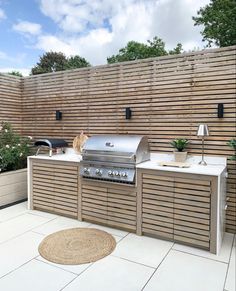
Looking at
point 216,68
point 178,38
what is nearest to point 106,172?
point 216,68

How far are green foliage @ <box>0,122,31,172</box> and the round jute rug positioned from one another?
204cm

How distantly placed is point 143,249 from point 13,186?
2.85 m

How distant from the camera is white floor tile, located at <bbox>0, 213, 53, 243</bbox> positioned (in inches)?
124

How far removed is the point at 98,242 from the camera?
2.94 m

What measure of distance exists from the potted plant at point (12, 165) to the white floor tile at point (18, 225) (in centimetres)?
72

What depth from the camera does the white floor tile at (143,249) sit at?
256 centimetres

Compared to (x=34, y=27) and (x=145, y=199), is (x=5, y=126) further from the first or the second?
(x=145, y=199)

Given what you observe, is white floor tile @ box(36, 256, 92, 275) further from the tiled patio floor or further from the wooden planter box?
the wooden planter box

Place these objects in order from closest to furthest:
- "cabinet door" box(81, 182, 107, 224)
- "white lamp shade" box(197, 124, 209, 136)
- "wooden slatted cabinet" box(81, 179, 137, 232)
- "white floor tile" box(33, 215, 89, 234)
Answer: "white lamp shade" box(197, 124, 209, 136)
"wooden slatted cabinet" box(81, 179, 137, 232)
"white floor tile" box(33, 215, 89, 234)
"cabinet door" box(81, 182, 107, 224)

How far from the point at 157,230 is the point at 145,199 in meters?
0.42

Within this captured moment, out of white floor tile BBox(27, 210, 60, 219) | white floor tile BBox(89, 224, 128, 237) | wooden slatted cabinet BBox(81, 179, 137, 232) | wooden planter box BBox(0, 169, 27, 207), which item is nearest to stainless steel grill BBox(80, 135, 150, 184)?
wooden slatted cabinet BBox(81, 179, 137, 232)

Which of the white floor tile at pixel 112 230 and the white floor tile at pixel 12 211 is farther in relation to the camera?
the white floor tile at pixel 12 211

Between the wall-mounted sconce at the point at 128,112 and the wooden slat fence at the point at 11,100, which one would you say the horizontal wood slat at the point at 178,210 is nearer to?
the wall-mounted sconce at the point at 128,112

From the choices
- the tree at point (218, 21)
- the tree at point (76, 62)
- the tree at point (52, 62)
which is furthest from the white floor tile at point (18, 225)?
the tree at point (52, 62)
